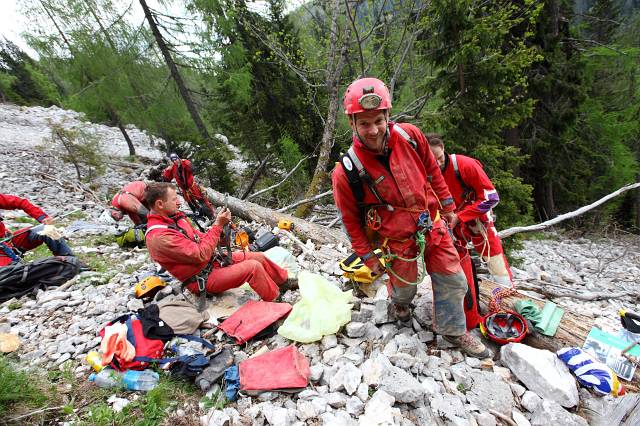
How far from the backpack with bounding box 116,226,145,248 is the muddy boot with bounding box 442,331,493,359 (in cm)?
613

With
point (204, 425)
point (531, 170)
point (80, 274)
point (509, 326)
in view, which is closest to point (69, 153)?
point (80, 274)

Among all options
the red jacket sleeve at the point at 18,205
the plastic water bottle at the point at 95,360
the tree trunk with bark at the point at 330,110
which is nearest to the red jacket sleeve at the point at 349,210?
the plastic water bottle at the point at 95,360

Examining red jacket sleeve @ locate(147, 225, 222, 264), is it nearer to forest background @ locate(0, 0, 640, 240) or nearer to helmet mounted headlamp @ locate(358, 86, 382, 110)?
helmet mounted headlamp @ locate(358, 86, 382, 110)

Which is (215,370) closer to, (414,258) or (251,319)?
Answer: (251,319)

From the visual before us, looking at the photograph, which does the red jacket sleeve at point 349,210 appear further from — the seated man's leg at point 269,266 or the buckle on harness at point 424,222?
the seated man's leg at point 269,266

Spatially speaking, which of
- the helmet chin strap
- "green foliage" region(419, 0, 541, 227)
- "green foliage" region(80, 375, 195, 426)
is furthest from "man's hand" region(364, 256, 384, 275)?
"green foliage" region(419, 0, 541, 227)

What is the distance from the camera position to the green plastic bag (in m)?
3.13

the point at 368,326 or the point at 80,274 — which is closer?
the point at 368,326

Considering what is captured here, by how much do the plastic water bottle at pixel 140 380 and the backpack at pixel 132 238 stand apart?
4345mm

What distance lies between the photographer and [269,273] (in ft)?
13.8

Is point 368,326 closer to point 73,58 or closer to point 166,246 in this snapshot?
point 166,246

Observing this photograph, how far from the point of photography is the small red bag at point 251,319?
3.30 metres

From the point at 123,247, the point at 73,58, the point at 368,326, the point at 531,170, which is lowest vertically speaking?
the point at 531,170

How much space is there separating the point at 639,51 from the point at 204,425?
17589mm
